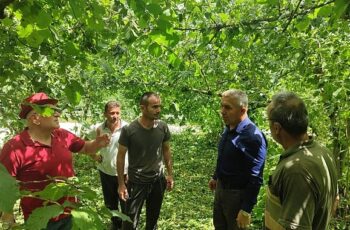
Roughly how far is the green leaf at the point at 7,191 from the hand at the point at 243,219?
281 cm

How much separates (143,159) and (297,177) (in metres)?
2.60

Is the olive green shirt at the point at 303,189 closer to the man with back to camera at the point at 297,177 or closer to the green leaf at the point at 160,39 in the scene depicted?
the man with back to camera at the point at 297,177

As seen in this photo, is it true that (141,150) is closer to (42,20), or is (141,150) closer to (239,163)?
(239,163)

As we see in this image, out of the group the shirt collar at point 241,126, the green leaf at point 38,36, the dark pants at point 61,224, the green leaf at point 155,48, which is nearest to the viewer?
the green leaf at point 38,36

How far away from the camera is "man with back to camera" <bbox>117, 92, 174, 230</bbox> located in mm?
4395

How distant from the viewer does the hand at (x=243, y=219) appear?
3.43m

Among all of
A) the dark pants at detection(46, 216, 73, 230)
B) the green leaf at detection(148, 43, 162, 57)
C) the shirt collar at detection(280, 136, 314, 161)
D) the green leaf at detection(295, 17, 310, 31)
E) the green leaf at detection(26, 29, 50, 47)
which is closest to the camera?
the green leaf at detection(26, 29, 50, 47)

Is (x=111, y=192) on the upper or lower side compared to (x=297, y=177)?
lower

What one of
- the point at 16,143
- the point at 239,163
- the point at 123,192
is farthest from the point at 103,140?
the point at 123,192

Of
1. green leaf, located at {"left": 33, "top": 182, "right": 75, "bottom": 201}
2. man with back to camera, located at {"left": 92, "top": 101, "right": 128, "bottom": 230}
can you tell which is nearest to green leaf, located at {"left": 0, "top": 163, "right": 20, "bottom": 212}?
green leaf, located at {"left": 33, "top": 182, "right": 75, "bottom": 201}

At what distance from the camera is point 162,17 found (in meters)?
2.09

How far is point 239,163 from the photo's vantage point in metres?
3.60

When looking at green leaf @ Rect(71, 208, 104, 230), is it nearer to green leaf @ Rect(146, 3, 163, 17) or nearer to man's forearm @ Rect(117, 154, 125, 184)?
green leaf @ Rect(146, 3, 163, 17)

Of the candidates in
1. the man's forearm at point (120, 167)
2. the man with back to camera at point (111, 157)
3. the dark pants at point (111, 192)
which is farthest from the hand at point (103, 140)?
the dark pants at point (111, 192)
